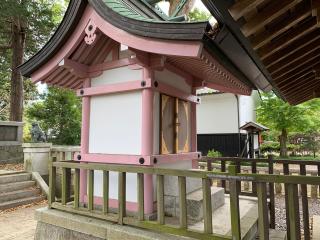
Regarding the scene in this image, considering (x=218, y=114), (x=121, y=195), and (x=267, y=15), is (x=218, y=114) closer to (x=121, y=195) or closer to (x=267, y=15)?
(x=121, y=195)

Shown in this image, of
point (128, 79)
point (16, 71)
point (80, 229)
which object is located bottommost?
point (80, 229)

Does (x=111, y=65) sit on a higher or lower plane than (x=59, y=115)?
lower

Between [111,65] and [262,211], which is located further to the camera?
[111,65]

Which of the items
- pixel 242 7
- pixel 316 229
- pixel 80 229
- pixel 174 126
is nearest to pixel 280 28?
pixel 242 7

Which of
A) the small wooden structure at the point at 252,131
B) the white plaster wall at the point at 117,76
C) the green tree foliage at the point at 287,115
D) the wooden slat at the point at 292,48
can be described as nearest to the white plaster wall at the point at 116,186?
the white plaster wall at the point at 117,76

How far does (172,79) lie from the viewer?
4609mm

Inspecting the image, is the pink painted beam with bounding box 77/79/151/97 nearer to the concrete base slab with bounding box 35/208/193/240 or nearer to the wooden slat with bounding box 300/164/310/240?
the concrete base slab with bounding box 35/208/193/240

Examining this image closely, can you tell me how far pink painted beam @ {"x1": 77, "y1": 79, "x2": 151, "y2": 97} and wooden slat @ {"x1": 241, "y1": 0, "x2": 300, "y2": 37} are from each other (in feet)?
6.03

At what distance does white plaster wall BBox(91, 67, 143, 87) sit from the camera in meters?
4.16

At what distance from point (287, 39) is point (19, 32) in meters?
13.6

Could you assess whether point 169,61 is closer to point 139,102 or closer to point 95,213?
point 139,102

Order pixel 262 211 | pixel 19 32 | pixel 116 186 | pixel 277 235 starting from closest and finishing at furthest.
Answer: pixel 262 211, pixel 116 186, pixel 277 235, pixel 19 32

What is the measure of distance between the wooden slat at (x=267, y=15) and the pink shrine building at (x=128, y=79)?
2.97 ft

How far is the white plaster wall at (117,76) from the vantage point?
4.16 meters
